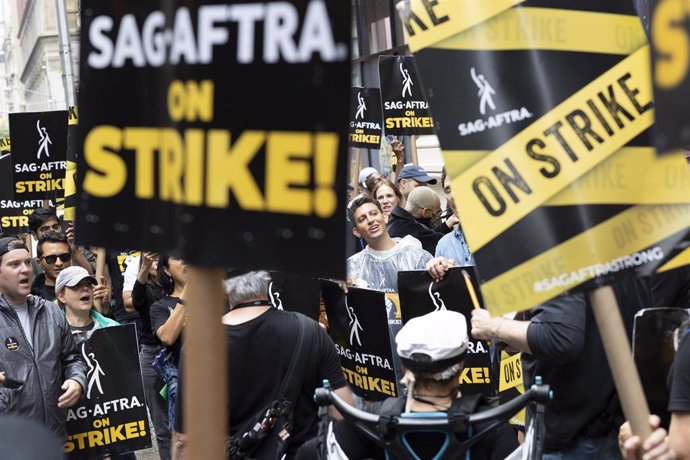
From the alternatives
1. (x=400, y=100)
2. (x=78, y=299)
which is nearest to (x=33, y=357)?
(x=78, y=299)

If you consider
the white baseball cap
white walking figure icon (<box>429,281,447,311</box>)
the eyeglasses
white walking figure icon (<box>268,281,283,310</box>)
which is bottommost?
white walking figure icon (<box>268,281,283,310</box>)

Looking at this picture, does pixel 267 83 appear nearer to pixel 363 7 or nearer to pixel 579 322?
pixel 579 322

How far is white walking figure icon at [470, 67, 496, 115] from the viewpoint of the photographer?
3488 millimetres

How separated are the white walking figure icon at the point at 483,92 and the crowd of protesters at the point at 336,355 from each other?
0.72m

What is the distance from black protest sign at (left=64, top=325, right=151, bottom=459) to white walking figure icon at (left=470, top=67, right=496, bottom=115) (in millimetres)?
3638

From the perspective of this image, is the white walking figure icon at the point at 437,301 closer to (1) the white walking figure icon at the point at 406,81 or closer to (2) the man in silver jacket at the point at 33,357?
(2) the man in silver jacket at the point at 33,357

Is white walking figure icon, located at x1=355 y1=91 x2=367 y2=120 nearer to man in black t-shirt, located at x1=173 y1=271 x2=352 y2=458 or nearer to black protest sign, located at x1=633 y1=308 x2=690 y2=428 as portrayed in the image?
man in black t-shirt, located at x1=173 y1=271 x2=352 y2=458

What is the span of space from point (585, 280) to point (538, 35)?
2.36 ft

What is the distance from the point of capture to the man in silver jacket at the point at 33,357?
6.03 m

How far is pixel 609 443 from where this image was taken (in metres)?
4.50

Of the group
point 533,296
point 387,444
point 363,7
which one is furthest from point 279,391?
point 363,7

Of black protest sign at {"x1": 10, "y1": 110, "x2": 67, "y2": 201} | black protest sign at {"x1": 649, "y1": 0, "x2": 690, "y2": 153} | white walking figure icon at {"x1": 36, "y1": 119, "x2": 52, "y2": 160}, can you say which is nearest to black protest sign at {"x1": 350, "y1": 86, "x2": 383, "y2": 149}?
black protest sign at {"x1": 10, "y1": 110, "x2": 67, "y2": 201}

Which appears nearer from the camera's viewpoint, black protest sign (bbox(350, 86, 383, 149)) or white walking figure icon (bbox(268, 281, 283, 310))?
white walking figure icon (bbox(268, 281, 283, 310))

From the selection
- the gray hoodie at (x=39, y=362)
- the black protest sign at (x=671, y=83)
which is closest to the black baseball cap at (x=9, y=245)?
the gray hoodie at (x=39, y=362)
